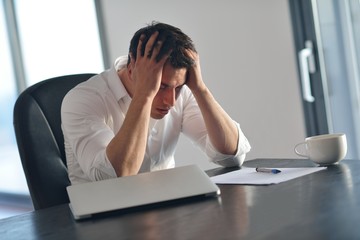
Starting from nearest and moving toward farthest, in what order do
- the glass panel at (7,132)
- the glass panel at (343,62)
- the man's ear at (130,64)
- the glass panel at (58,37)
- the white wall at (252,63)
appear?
1. the man's ear at (130,64)
2. the glass panel at (343,62)
3. the white wall at (252,63)
4. the glass panel at (58,37)
5. the glass panel at (7,132)

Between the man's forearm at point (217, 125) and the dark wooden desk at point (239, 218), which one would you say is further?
the man's forearm at point (217, 125)

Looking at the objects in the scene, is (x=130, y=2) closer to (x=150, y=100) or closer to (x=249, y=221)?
(x=150, y=100)

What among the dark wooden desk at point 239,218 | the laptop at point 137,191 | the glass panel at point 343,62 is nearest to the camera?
the dark wooden desk at point 239,218

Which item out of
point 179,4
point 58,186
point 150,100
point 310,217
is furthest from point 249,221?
point 179,4

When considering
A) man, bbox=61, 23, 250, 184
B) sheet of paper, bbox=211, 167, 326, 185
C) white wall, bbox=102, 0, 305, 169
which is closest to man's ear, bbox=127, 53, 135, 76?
man, bbox=61, 23, 250, 184

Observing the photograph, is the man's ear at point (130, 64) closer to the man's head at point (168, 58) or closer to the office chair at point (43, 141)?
the man's head at point (168, 58)

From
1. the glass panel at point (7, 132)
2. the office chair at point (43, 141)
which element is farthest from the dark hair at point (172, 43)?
the glass panel at point (7, 132)

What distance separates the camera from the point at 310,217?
95 cm

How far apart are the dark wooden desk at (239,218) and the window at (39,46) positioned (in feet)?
9.67

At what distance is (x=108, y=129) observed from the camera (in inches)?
65.7

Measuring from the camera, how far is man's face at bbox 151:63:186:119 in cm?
163

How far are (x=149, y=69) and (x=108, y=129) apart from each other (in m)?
0.20

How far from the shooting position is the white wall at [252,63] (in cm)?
288

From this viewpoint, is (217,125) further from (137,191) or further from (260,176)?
(137,191)
